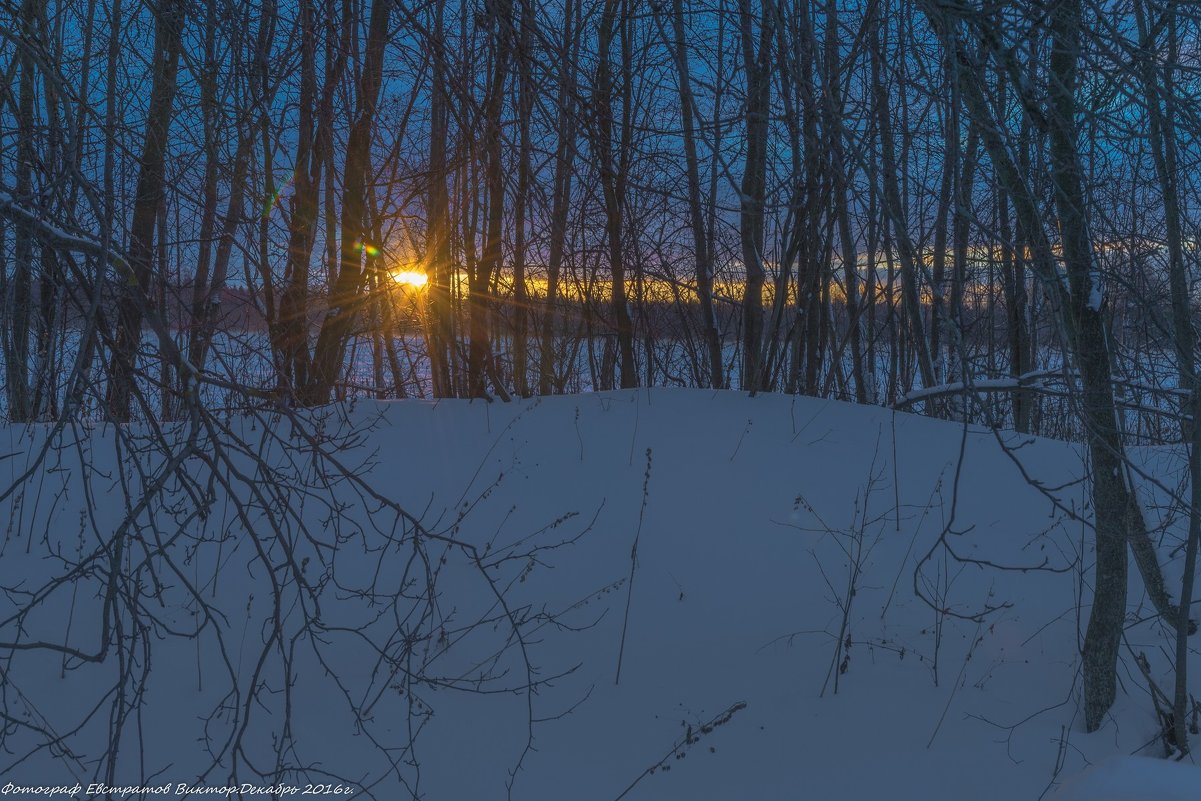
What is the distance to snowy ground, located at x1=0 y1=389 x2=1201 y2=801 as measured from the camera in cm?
306

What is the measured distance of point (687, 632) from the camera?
3.79m

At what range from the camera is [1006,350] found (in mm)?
9680

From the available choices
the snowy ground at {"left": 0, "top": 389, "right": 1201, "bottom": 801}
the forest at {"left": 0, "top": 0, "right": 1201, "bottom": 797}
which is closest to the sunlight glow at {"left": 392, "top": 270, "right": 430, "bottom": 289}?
the forest at {"left": 0, "top": 0, "right": 1201, "bottom": 797}

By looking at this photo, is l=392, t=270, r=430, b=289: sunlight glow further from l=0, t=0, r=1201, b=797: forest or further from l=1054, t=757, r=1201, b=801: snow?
l=1054, t=757, r=1201, b=801: snow

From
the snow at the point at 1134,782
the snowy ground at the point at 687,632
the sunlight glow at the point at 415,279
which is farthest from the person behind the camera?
the sunlight glow at the point at 415,279

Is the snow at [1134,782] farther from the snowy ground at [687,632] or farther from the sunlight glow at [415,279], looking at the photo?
the sunlight glow at [415,279]

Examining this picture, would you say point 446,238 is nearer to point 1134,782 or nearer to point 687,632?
point 687,632

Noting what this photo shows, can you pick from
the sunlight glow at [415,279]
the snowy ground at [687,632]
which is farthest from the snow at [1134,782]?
the sunlight glow at [415,279]

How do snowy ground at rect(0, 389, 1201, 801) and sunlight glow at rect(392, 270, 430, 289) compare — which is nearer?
snowy ground at rect(0, 389, 1201, 801)

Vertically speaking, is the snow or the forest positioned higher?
the forest

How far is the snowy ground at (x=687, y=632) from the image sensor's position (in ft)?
10.0

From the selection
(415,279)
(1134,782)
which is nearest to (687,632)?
(1134,782)

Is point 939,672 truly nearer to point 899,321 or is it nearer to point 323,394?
point 323,394

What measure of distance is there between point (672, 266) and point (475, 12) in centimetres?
541
